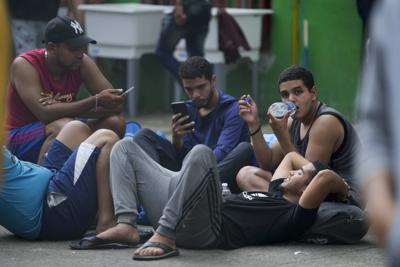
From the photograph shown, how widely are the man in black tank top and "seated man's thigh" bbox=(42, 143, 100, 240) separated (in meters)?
0.95

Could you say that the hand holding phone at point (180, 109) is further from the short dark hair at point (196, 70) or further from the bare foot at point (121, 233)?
the bare foot at point (121, 233)

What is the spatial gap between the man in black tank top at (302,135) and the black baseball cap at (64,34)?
1265 mm

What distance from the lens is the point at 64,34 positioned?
720 centimetres

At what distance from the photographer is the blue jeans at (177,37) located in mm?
11070

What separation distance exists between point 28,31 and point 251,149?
4801mm

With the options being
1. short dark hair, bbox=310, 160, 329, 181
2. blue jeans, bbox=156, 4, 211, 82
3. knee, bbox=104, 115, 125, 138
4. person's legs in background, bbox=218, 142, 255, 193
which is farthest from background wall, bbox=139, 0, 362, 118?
short dark hair, bbox=310, 160, 329, 181

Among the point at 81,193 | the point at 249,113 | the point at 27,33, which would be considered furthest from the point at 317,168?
the point at 27,33

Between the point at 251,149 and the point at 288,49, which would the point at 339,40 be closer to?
the point at 288,49

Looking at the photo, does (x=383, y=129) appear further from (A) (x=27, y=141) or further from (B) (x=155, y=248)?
(A) (x=27, y=141)

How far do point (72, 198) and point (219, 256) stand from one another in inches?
37.2

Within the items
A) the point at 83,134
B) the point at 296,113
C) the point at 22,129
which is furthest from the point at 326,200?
the point at 22,129

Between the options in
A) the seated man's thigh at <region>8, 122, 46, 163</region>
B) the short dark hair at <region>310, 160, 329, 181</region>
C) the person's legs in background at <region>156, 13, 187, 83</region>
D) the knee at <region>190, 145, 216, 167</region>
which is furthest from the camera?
the person's legs in background at <region>156, 13, 187, 83</region>

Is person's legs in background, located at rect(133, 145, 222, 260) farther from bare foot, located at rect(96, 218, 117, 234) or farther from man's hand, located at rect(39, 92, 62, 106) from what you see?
man's hand, located at rect(39, 92, 62, 106)

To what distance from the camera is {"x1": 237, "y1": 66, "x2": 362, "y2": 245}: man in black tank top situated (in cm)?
619
